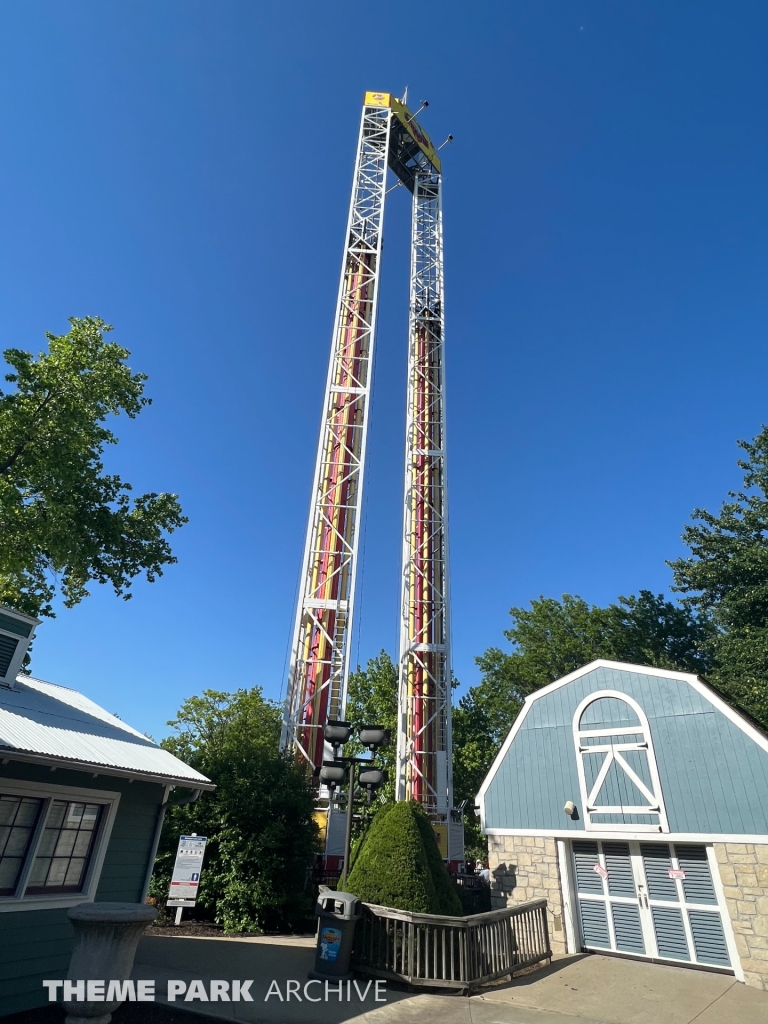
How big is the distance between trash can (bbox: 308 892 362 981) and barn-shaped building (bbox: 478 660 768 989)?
177 inches

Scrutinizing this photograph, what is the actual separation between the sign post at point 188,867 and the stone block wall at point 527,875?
19.5 ft

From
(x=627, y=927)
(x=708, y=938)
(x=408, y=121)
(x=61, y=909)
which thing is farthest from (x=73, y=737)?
(x=408, y=121)

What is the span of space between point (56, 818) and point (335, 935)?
13.6ft

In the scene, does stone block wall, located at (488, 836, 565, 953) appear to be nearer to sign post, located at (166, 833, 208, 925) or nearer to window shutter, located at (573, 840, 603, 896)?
window shutter, located at (573, 840, 603, 896)

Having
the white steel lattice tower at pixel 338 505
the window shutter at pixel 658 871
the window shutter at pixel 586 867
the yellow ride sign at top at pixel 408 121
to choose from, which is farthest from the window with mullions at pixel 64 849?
the yellow ride sign at top at pixel 408 121

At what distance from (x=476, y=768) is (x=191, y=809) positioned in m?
23.6

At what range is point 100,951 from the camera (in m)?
5.06

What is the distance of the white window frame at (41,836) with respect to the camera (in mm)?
6461

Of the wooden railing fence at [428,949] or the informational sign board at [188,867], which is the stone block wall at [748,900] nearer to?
the wooden railing fence at [428,949]

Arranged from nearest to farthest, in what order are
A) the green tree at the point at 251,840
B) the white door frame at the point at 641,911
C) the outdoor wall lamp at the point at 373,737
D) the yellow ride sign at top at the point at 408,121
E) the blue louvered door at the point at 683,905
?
the outdoor wall lamp at the point at 373,737, the white door frame at the point at 641,911, the blue louvered door at the point at 683,905, the green tree at the point at 251,840, the yellow ride sign at top at the point at 408,121

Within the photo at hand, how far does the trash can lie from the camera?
7.45m

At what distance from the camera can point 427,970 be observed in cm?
742

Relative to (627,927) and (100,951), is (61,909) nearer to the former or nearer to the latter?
(100,951)

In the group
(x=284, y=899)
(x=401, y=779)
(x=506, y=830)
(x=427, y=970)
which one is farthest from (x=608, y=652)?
(x=427, y=970)
